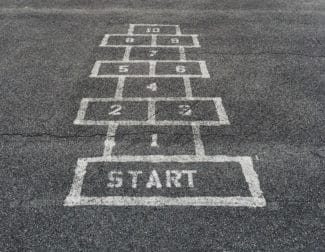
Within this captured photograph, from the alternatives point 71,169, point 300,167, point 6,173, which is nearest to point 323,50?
point 300,167

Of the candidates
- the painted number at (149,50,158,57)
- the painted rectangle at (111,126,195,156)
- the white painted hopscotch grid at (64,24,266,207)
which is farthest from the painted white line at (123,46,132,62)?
the painted rectangle at (111,126,195,156)

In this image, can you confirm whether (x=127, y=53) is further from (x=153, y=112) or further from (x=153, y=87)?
(x=153, y=112)

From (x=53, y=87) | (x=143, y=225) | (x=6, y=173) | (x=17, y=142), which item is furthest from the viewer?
A: (x=53, y=87)

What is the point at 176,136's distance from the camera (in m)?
6.38

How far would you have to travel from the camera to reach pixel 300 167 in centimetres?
576

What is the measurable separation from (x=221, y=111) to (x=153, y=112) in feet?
4.05

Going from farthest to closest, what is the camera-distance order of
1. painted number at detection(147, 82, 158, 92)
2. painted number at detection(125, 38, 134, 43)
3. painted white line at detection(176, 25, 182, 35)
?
painted white line at detection(176, 25, 182, 35), painted number at detection(125, 38, 134, 43), painted number at detection(147, 82, 158, 92)

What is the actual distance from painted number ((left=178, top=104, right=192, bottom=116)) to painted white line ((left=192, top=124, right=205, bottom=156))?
0.40 metres

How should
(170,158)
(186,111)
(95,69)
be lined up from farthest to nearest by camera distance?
(95,69) → (186,111) → (170,158)

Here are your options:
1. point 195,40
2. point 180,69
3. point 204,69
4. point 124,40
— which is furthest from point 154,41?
point 204,69

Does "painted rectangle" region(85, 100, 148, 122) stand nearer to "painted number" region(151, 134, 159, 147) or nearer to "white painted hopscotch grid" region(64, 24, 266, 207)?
"white painted hopscotch grid" region(64, 24, 266, 207)

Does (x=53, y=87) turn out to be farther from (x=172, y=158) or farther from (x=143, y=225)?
(x=143, y=225)

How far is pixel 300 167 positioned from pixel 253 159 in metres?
0.68

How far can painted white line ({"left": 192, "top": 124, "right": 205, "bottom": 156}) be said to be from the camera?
6020mm
